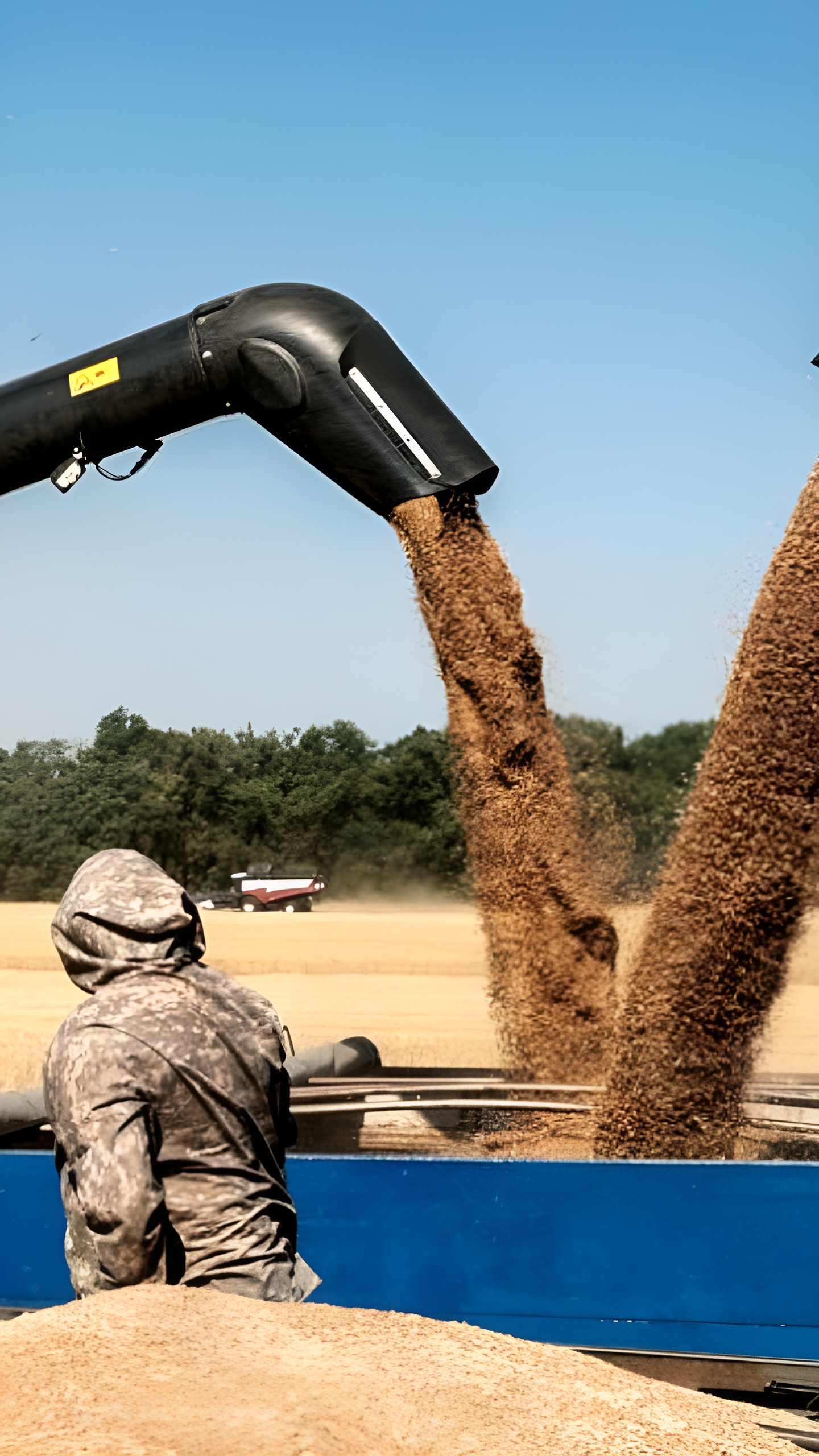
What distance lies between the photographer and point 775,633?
15.3 feet

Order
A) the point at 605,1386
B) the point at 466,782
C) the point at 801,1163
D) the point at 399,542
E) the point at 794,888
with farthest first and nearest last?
the point at 466,782 → the point at 794,888 → the point at 399,542 → the point at 801,1163 → the point at 605,1386

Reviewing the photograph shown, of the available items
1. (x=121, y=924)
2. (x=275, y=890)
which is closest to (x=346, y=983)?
(x=275, y=890)

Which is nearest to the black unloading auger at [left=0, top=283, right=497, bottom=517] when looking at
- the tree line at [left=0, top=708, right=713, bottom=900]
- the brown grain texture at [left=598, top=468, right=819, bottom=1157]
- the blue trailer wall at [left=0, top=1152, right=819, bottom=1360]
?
the brown grain texture at [left=598, top=468, right=819, bottom=1157]

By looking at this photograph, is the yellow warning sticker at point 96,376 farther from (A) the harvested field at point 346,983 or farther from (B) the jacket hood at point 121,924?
(A) the harvested field at point 346,983

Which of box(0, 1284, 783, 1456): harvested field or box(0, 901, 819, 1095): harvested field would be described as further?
box(0, 901, 819, 1095): harvested field

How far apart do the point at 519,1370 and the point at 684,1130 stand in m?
3.87

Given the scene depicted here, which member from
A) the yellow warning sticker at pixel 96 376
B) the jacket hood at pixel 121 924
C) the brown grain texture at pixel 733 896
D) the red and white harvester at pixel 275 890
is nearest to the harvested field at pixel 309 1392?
the jacket hood at pixel 121 924

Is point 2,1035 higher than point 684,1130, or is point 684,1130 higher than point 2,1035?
point 684,1130

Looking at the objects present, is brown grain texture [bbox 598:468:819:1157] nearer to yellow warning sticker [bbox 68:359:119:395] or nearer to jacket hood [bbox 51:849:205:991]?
yellow warning sticker [bbox 68:359:119:395]

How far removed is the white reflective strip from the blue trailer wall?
213cm

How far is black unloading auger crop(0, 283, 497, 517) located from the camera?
381cm

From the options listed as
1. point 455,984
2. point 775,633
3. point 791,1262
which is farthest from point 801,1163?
point 455,984

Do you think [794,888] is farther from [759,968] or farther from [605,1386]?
[605,1386]

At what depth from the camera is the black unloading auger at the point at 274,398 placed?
381cm
